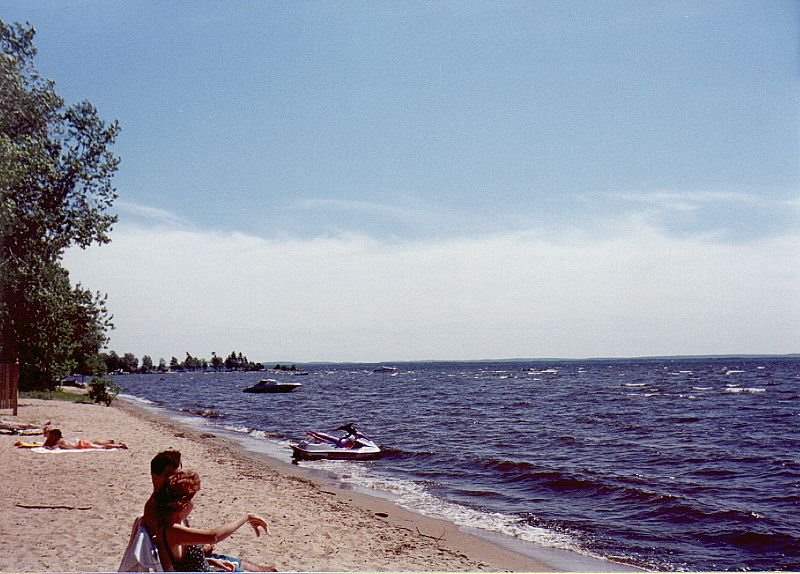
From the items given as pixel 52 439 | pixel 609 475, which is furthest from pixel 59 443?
pixel 609 475

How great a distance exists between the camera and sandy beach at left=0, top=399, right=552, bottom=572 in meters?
8.59

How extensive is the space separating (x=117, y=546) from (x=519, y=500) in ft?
35.8

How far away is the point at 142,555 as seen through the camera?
4805 mm

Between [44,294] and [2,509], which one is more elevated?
[44,294]

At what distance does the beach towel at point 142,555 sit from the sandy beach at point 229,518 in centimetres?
338

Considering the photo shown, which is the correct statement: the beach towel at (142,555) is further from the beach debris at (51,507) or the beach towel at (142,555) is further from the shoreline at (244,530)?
the beach debris at (51,507)

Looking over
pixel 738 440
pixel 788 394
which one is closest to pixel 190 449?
pixel 738 440

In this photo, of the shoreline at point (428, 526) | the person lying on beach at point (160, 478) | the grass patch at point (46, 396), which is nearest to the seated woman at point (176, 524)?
the person lying on beach at point (160, 478)

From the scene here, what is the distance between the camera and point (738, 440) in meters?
27.9

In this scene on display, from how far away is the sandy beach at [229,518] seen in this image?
859 centimetres

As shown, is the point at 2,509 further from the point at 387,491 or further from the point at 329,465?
the point at 329,465

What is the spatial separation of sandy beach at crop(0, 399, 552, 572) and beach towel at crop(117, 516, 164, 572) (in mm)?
3378


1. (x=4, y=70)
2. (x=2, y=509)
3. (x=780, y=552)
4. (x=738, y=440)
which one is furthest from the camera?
(x=738, y=440)

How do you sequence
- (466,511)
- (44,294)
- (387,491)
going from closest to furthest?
(466,511), (387,491), (44,294)
